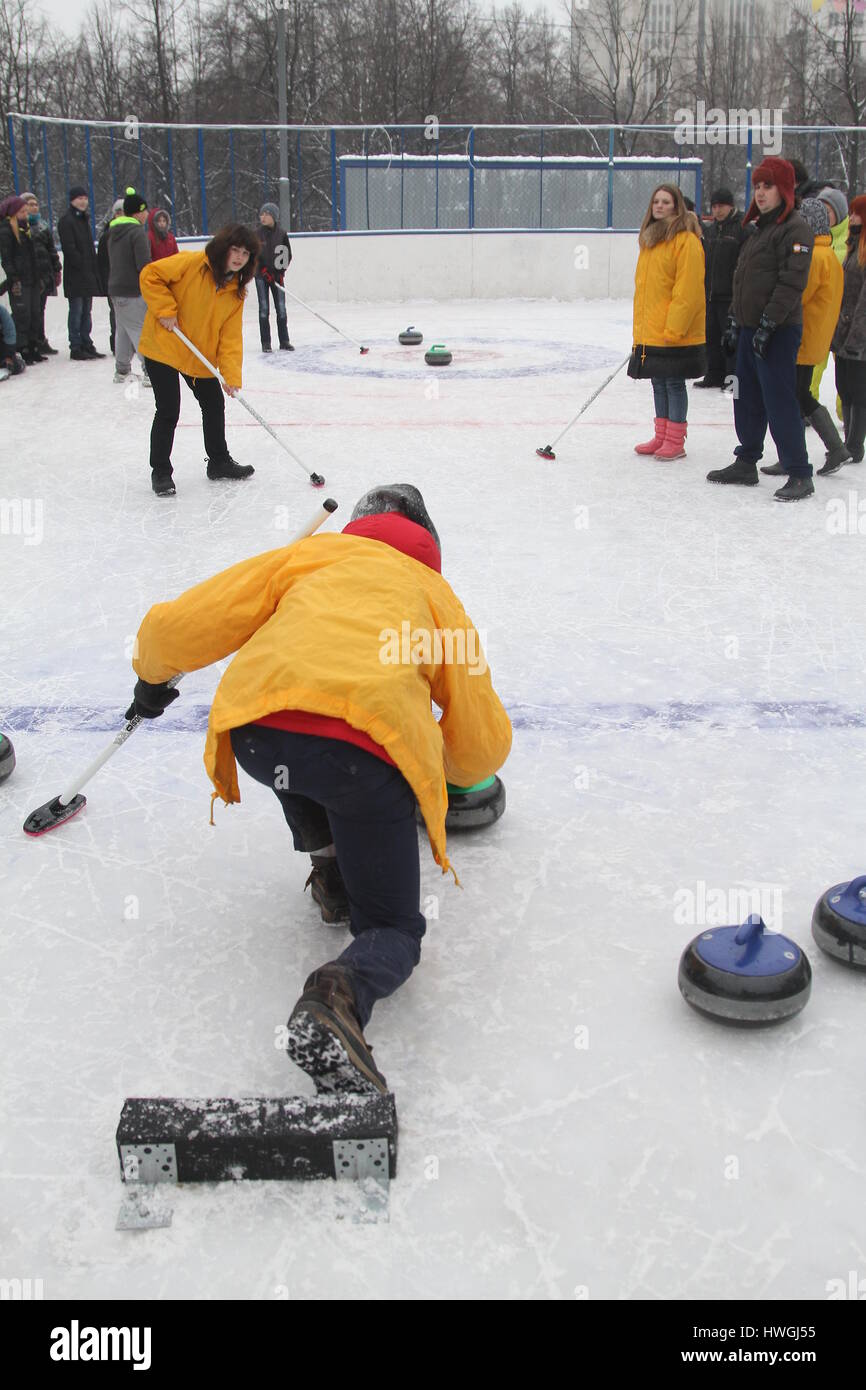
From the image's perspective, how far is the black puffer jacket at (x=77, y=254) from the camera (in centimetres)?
936

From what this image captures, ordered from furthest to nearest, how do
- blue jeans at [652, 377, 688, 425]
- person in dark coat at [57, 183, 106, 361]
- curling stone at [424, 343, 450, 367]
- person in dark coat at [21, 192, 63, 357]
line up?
curling stone at [424, 343, 450, 367], person in dark coat at [57, 183, 106, 361], person in dark coat at [21, 192, 63, 357], blue jeans at [652, 377, 688, 425]

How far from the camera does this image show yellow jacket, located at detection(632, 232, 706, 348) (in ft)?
18.2

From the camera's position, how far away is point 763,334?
511 centimetres

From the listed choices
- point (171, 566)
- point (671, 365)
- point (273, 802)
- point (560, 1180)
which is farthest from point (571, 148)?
point (560, 1180)

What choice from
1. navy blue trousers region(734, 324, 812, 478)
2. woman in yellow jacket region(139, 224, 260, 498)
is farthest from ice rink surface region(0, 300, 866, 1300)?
woman in yellow jacket region(139, 224, 260, 498)

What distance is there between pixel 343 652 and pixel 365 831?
0.29 metres

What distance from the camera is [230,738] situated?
193cm

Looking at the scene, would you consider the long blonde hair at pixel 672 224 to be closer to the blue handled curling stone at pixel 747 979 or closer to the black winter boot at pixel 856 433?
the black winter boot at pixel 856 433

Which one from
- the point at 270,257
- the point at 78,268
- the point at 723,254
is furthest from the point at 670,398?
the point at 78,268

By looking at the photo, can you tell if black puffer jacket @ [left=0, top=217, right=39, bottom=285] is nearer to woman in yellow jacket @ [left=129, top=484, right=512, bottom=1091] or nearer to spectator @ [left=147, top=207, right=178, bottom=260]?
spectator @ [left=147, top=207, right=178, bottom=260]

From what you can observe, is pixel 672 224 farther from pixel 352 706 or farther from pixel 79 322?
pixel 79 322

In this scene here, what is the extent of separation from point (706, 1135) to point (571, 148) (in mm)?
18278

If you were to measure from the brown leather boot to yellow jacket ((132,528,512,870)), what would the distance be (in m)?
0.28

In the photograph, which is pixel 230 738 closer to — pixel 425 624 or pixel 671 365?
pixel 425 624
